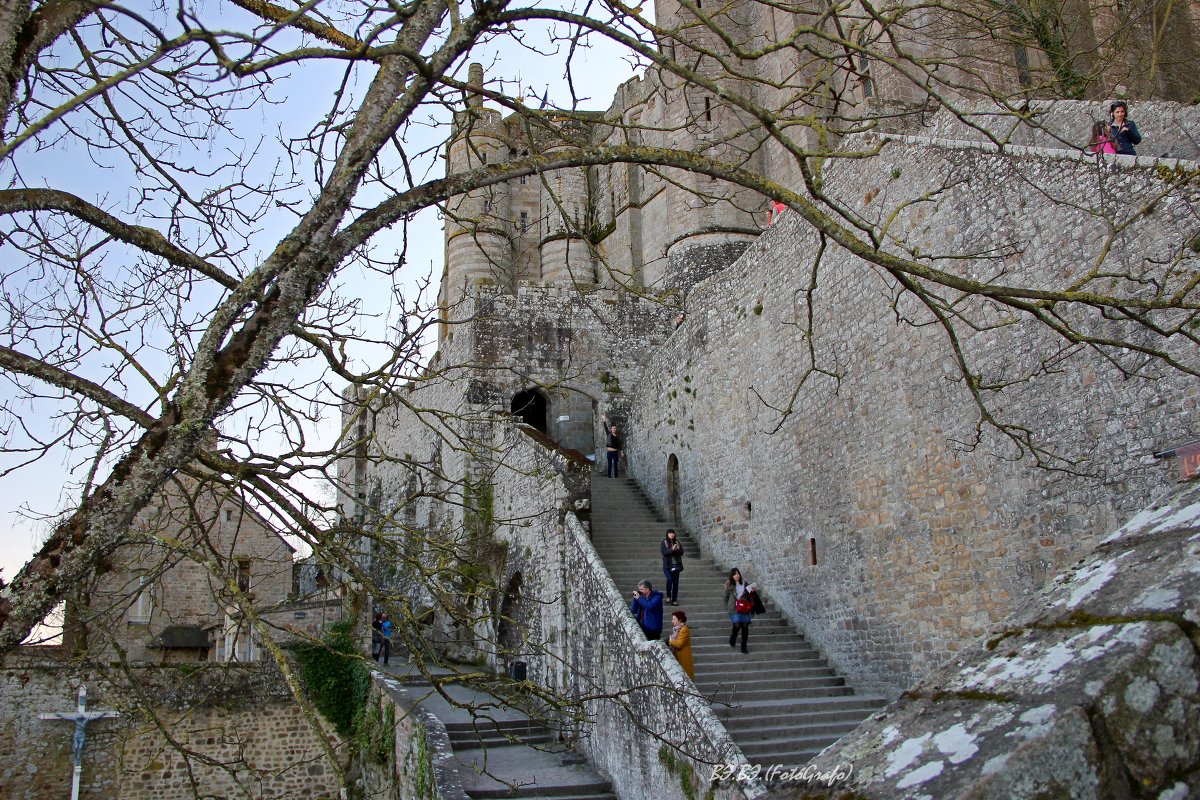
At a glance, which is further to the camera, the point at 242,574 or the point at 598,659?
the point at 242,574

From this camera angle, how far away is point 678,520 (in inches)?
682

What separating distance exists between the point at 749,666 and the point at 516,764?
11.3 ft

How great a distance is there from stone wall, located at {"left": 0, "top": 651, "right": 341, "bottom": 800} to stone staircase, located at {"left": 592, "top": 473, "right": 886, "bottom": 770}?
5941 millimetres

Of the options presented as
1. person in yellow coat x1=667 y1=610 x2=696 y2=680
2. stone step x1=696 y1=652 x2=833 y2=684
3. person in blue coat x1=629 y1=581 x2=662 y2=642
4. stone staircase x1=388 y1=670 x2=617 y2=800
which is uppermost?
person in blue coat x1=629 y1=581 x2=662 y2=642

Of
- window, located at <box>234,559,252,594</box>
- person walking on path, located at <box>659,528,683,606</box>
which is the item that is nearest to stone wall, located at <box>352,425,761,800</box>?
person walking on path, located at <box>659,528,683,606</box>

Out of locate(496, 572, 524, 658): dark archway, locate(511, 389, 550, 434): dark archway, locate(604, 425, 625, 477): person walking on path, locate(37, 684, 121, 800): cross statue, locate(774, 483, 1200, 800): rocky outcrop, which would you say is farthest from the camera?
locate(511, 389, 550, 434): dark archway

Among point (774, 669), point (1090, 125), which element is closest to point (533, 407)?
point (774, 669)

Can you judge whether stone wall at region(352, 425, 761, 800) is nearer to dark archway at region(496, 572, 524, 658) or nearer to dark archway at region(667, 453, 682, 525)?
dark archway at region(496, 572, 524, 658)

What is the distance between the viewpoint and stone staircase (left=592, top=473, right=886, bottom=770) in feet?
31.7

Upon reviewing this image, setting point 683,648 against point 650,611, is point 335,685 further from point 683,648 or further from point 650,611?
point 683,648

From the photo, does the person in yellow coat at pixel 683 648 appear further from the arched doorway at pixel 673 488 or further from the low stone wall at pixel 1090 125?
the arched doorway at pixel 673 488

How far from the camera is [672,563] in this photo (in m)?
13.5

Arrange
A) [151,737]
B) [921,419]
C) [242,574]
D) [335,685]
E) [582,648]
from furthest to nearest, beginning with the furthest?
[242,574], [335,685], [151,737], [582,648], [921,419]

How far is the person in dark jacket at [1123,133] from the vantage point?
842cm
